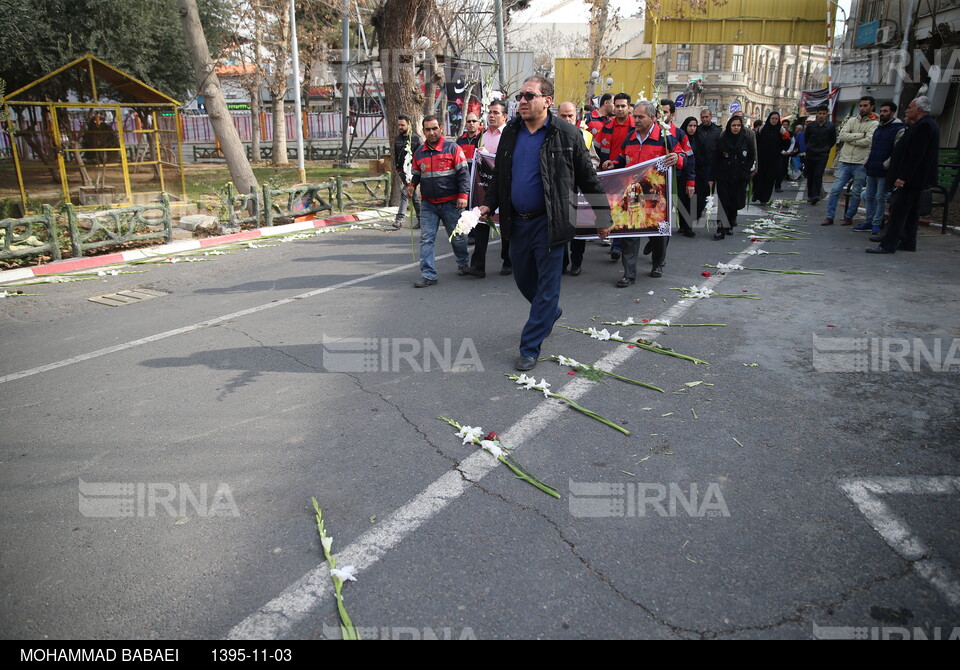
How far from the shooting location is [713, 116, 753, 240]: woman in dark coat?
1153 centimetres

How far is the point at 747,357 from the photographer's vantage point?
5531 millimetres

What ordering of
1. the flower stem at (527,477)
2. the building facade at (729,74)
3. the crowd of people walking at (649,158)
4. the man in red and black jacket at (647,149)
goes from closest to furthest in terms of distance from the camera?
1. the flower stem at (527,477)
2. the crowd of people walking at (649,158)
3. the man in red and black jacket at (647,149)
4. the building facade at (729,74)

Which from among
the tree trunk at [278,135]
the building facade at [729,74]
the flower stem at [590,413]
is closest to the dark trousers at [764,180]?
the flower stem at [590,413]

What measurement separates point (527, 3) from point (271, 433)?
33623 mm

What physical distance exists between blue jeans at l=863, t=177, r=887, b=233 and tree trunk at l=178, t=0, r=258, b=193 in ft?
37.3

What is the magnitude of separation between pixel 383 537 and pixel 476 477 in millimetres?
718

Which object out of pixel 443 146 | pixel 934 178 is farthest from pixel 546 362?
pixel 934 178

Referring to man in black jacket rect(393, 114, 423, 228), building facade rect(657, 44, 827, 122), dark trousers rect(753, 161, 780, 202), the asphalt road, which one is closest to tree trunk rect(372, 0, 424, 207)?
man in black jacket rect(393, 114, 423, 228)

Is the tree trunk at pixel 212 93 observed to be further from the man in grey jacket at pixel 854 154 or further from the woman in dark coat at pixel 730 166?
the man in grey jacket at pixel 854 154

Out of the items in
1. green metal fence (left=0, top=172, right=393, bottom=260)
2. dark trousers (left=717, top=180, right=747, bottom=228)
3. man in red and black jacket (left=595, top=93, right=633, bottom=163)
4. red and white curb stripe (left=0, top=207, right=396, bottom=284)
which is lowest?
red and white curb stripe (left=0, top=207, right=396, bottom=284)

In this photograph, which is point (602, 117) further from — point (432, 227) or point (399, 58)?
point (432, 227)

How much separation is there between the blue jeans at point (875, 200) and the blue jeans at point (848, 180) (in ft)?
2.15

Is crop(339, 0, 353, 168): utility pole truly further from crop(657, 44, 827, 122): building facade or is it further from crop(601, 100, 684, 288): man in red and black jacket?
crop(657, 44, 827, 122): building facade

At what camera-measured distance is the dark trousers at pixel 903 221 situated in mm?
9477
